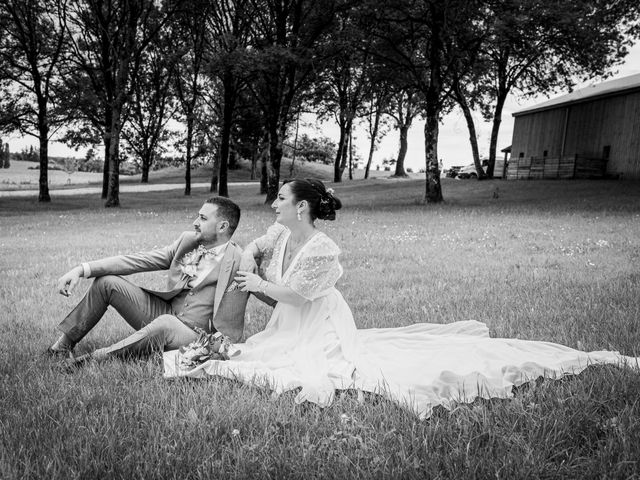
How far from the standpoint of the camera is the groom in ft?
16.0

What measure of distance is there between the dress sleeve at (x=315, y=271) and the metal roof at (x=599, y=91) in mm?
39040

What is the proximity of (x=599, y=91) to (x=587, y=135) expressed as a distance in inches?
137

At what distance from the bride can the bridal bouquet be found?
6cm

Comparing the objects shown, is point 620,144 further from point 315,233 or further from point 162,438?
point 162,438

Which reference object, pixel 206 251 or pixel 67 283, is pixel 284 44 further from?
pixel 67 283

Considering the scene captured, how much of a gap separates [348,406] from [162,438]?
55.7 inches

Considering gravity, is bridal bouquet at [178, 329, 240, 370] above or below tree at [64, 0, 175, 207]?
below

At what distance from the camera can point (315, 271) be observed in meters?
4.84

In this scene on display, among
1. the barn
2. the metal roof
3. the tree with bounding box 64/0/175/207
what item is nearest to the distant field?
the barn

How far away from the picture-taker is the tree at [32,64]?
30.2 metres

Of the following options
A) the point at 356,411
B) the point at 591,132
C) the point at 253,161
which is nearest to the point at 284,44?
the point at 356,411

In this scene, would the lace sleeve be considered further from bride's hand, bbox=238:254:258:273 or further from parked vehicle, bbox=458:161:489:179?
parked vehicle, bbox=458:161:489:179

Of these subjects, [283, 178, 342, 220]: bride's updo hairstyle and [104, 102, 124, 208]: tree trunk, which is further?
[104, 102, 124, 208]: tree trunk

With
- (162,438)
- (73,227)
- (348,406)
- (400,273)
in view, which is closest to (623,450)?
(348,406)
